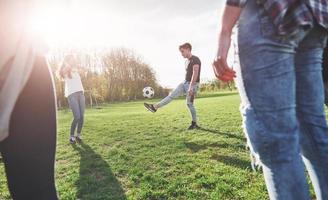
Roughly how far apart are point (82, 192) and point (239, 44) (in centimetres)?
367

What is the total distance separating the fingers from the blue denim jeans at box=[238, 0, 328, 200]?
73mm

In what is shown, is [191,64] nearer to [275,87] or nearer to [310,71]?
[310,71]

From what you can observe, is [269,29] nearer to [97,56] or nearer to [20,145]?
[20,145]

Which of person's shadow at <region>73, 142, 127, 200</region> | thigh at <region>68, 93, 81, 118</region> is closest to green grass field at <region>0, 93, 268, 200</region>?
person's shadow at <region>73, 142, 127, 200</region>

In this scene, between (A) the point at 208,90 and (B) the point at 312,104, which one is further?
(A) the point at 208,90

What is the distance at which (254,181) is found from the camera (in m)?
4.53

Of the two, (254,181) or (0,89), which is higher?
(0,89)

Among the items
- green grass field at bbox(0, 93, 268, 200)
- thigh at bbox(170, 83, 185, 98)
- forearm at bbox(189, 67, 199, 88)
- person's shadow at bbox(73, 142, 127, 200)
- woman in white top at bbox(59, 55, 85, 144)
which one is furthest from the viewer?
thigh at bbox(170, 83, 185, 98)

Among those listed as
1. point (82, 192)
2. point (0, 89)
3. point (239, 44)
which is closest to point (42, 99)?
point (0, 89)

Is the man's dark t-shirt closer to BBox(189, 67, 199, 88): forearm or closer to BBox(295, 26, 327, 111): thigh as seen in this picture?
BBox(189, 67, 199, 88): forearm

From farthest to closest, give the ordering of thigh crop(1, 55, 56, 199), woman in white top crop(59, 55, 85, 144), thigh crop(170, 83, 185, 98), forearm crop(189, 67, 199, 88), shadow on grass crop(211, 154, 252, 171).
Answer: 1. thigh crop(170, 83, 185, 98)
2. forearm crop(189, 67, 199, 88)
3. woman in white top crop(59, 55, 85, 144)
4. shadow on grass crop(211, 154, 252, 171)
5. thigh crop(1, 55, 56, 199)

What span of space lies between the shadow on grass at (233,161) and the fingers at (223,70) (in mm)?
3555

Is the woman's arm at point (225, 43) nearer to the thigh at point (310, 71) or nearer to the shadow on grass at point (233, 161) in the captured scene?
the thigh at point (310, 71)

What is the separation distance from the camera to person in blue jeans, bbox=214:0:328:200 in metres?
1.61
